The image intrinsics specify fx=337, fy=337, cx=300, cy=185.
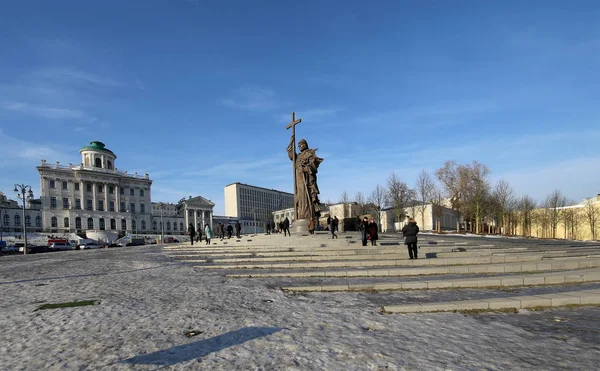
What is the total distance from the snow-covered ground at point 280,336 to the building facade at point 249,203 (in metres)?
127

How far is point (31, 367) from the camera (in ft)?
13.1

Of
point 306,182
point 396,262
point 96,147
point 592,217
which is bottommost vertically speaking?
point 592,217

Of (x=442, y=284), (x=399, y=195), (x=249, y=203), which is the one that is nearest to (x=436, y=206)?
(x=399, y=195)

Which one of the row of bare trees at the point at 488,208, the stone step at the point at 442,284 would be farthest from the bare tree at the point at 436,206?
the stone step at the point at 442,284

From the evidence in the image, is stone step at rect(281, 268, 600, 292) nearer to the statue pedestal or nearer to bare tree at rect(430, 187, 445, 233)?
the statue pedestal

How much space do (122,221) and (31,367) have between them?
90553 mm

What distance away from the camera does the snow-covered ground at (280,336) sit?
408cm

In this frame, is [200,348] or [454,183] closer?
[200,348]

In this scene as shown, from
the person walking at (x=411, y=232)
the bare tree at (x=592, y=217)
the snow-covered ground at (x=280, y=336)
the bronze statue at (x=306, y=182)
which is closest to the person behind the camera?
the snow-covered ground at (x=280, y=336)

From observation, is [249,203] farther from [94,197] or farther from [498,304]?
[498,304]

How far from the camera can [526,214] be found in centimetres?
4922

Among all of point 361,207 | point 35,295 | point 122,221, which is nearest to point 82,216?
point 122,221

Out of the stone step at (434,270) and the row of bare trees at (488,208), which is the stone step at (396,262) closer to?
the stone step at (434,270)

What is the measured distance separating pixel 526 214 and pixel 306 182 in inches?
1635
